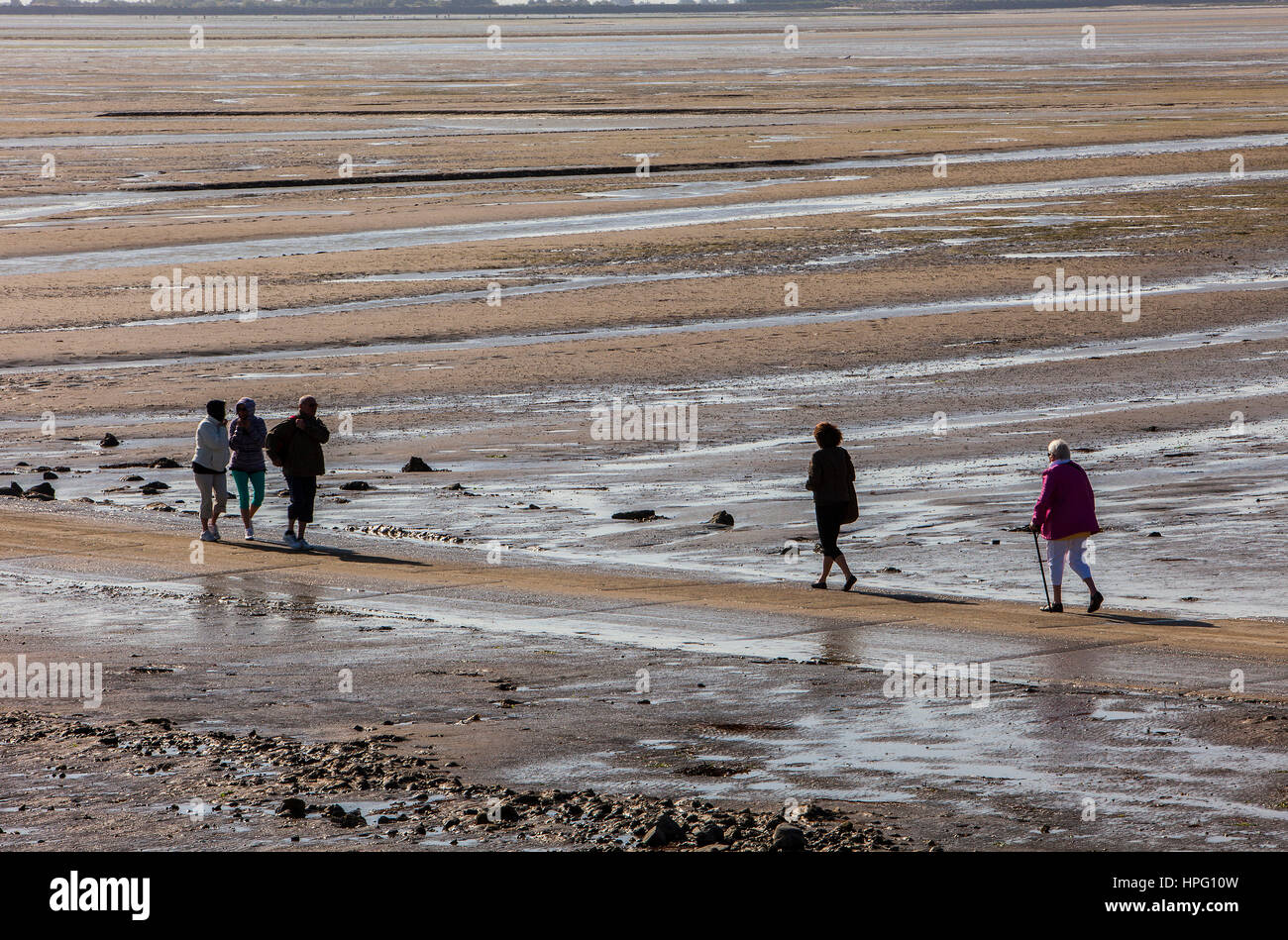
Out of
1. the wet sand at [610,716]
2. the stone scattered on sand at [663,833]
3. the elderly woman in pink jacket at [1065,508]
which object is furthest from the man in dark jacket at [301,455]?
the stone scattered on sand at [663,833]

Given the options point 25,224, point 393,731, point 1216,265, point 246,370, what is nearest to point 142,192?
point 25,224

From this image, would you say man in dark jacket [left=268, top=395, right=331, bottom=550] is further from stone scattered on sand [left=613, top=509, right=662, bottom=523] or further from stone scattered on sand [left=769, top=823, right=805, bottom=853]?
stone scattered on sand [left=769, top=823, right=805, bottom=853]

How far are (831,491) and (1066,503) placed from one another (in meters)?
2.08

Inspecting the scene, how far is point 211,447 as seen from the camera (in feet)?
56.9

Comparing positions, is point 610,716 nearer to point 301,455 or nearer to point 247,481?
point 301,455

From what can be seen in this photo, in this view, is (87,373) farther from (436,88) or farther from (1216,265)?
(436,88)

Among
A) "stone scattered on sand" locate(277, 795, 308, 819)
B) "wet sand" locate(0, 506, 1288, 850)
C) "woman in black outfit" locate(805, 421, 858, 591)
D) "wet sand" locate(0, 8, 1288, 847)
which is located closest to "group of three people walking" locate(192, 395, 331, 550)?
"wet sand" locate(0, 8, 1288, 847)

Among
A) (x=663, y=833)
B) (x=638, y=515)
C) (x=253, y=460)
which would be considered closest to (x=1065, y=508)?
(x=638, y=515)

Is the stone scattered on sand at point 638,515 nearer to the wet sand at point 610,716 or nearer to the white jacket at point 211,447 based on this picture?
the wet sand at point 610,716

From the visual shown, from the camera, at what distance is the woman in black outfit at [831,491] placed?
14.9 m

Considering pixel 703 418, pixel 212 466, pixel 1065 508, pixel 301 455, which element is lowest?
pixel 1065 508

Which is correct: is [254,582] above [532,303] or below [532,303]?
below

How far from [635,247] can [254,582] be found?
2335 centimetres
